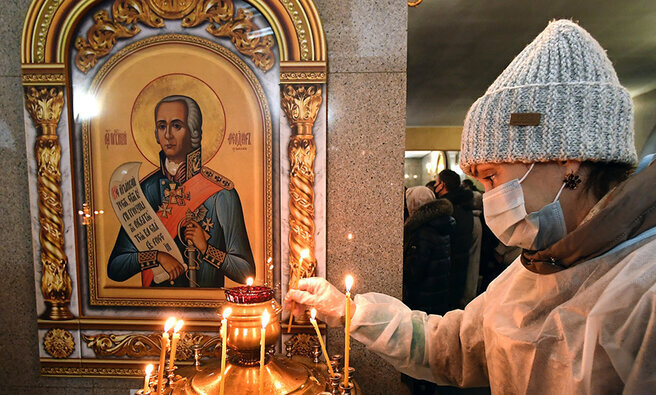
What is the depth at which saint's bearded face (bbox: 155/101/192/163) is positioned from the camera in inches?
57.2

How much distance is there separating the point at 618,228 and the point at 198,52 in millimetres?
1432

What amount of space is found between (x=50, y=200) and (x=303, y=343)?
1.14m

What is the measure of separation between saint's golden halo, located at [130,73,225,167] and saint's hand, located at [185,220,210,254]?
26cm

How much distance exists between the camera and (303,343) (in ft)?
4.83

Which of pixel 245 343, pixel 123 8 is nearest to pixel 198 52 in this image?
pixel 123 8

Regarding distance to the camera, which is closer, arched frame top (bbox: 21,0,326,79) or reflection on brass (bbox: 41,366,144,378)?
arched frame top (bbox: 21,0,326,79)

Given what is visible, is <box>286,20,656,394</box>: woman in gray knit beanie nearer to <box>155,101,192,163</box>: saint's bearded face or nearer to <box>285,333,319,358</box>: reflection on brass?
<box>285,333,319,358</box>: reflection on brass

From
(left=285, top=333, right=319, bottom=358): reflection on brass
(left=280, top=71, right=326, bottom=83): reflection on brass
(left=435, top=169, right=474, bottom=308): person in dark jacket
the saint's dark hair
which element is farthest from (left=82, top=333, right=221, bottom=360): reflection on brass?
(left=435, top=169, right=474, bottom=308): person in dark jacket

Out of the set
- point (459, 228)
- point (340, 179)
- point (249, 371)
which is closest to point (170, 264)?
point (249, 371)

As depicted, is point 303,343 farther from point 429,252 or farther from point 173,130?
point 429,252

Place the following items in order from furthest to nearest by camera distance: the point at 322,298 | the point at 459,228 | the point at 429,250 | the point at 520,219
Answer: the point at 459,228
the point at 429,250
the point at 322,298
the point at 520,219

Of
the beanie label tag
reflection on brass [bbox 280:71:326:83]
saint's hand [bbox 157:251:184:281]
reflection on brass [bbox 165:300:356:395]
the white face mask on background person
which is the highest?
reflection on brass [bbox 280:71:326:83]

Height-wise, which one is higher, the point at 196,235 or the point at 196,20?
the point at 196,20

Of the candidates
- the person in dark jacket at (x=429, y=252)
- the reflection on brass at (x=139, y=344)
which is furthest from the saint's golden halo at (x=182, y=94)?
the person in dark jacket at (x=429, y=252)
